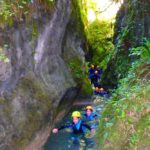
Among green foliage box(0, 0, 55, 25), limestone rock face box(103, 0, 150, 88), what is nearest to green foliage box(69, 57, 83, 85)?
limestone rock face box(103, 0, 150, 88)

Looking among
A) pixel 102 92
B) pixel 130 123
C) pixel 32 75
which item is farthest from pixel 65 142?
pixel 102 92

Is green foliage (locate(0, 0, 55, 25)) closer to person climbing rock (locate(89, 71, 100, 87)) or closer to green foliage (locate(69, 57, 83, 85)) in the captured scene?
green foliage (locate(69, 57, 83, 85))

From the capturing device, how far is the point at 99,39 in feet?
65.0

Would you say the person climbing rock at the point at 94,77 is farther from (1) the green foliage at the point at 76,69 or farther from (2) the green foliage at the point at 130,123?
(2) the green foliage at the point at 130,123

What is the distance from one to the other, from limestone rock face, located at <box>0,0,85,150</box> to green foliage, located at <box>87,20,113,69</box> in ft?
30.1

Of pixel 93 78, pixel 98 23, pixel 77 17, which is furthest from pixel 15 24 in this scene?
pixel 98 23

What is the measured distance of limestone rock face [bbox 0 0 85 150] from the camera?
7035 millimetres

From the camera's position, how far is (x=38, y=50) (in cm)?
838

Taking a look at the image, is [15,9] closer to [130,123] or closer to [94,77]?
[130,123]

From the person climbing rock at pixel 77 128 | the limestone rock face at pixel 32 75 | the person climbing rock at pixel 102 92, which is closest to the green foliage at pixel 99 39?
the person climbing rock at pixel 102 92

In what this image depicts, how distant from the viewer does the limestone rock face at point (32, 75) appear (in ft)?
23.1

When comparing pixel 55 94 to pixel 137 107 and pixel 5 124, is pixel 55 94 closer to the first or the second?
pixel 5 124

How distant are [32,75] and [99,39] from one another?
12200 mm

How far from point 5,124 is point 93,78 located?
10019mm
